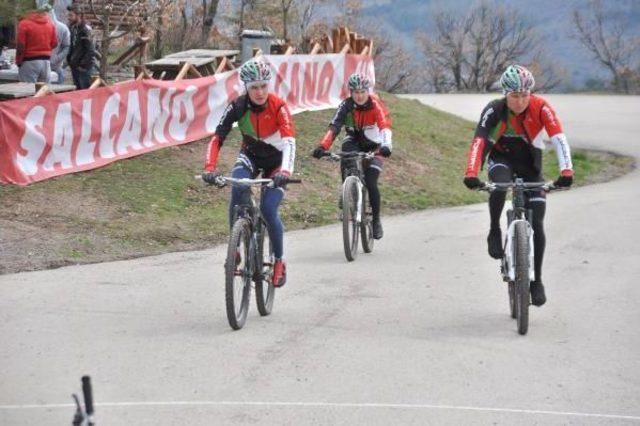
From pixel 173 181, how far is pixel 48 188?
2.04 m

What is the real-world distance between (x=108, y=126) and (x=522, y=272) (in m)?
8.51

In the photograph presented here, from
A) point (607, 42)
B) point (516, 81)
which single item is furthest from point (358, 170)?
point (607, 42)

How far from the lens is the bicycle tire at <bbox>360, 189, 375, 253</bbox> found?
509 inches

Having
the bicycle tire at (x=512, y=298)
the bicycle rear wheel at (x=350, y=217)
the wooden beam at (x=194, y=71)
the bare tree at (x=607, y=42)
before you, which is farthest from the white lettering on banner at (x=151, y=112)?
the bare tree at (x=607, y=42)

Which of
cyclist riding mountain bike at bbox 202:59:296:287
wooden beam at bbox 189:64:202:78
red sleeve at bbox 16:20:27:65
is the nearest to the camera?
cyclist riding mountain bike at bbox 202:59:296:287

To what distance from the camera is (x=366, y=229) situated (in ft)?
42.7

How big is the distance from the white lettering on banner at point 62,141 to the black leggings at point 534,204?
6.99 metres

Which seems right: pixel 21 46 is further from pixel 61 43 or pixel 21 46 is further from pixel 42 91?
pixel 42 91

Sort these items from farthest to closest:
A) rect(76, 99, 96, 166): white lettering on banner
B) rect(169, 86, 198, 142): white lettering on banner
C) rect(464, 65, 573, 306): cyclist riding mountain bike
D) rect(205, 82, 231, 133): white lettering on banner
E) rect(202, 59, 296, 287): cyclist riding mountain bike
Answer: rect(205, 82, 231, 133): white lettering on banner, rect(169, 86, 198, 142): white lettering on banner, rect(76, 99, 96, 166): white lettering on banner, rect(202, 59, 296, 287): cyclist riding mountain bike, rect(464, 65, 573, 306): cyclist riding mountain bike

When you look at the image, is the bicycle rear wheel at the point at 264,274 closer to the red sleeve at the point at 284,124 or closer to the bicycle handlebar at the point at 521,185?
the red sleeve at the point at 284,124

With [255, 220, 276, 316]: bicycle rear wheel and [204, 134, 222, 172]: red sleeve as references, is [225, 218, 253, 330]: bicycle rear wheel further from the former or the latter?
[204, 134, 222, 172]: red sleeve

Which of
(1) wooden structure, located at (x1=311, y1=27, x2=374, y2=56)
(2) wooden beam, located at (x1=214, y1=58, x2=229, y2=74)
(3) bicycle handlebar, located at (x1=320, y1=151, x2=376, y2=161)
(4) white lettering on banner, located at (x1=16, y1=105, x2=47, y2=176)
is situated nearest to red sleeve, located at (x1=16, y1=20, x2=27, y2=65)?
(4) white lettering on banner, located at (x1=16, y1=105, x2=47, y2=176)

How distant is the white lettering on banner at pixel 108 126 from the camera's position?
15.9 meters

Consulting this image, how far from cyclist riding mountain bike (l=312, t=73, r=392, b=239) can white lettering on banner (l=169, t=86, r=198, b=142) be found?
16.2 feet
